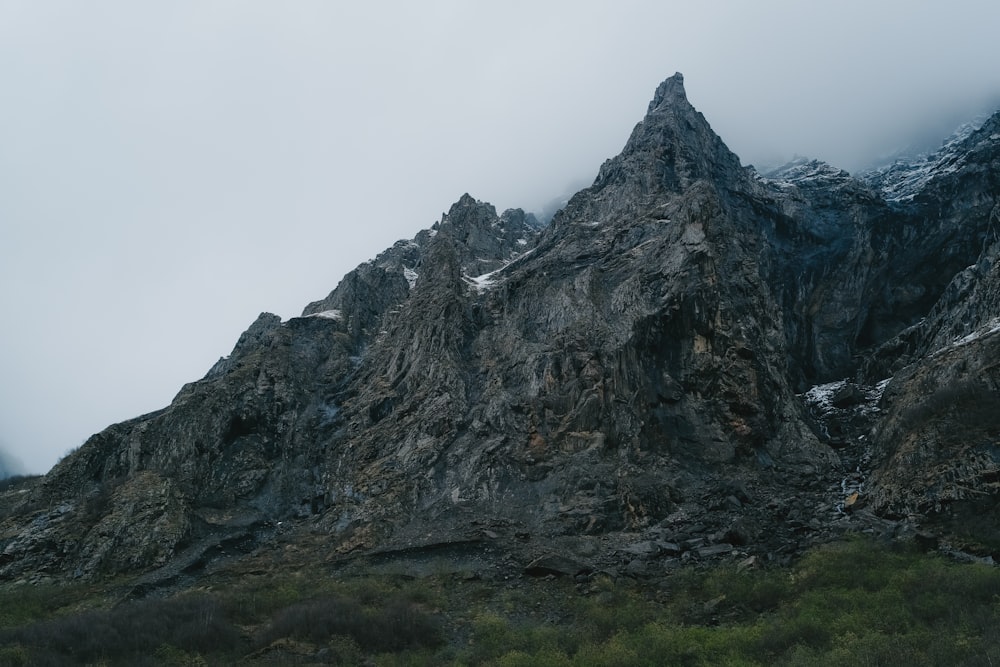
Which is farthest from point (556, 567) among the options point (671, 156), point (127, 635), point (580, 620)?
point (671, 156)

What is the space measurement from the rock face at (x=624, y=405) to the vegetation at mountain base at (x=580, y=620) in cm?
379

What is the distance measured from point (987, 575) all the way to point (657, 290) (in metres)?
30.5

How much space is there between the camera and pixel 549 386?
45688 mm

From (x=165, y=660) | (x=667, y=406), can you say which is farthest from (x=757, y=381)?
(x=165, y=660)

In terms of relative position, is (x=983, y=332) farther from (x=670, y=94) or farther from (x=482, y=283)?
(x=670, y=94)

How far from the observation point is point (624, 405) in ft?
141

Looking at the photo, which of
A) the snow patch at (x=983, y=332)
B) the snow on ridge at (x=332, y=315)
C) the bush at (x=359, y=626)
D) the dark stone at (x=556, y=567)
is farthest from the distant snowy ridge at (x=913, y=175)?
the bush at (x=359, y=626)

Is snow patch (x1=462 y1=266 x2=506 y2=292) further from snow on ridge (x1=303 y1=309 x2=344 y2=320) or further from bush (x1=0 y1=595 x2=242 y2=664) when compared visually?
bush (x1=0 y1=595 x2=242 y2=664)

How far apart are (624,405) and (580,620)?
19.4 metres

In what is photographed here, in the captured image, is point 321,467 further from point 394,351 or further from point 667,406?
point 667,406

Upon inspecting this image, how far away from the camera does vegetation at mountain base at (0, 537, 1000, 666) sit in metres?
19.9

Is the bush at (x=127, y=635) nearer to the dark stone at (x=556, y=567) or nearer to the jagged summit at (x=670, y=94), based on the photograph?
the dark stone at (x=556, y=567)

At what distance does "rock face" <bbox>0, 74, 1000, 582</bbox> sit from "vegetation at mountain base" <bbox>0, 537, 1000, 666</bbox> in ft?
12.4

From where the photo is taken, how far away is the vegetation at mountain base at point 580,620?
19.9m
